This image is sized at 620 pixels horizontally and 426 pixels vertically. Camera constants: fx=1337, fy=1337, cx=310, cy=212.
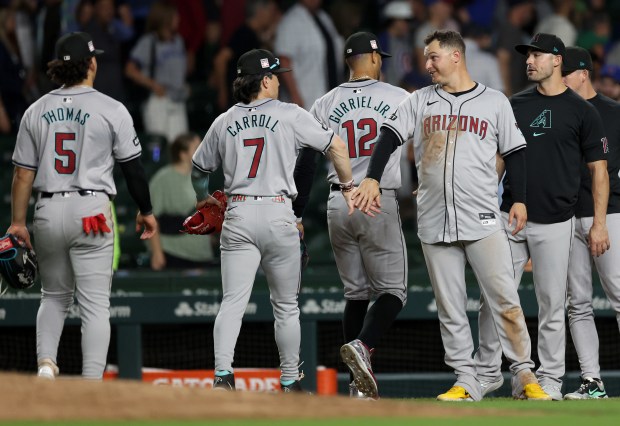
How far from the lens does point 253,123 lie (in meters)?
6.87

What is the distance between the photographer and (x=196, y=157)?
709cm

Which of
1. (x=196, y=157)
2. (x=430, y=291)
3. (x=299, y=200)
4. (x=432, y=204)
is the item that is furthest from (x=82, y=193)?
(x=430, y=291)

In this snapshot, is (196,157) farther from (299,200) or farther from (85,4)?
(85,4)

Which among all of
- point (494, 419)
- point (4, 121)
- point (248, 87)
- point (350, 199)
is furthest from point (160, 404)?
point (4, 121)

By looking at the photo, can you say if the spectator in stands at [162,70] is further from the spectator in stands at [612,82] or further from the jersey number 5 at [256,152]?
the jersey number 5 at [256,152]

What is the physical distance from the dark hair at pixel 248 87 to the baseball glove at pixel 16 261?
1.38 m

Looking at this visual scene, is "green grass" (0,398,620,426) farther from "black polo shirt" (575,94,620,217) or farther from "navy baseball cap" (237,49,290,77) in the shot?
"navy baseball cap" (237,49,290,77)

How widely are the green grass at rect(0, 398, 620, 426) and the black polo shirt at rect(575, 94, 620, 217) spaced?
1308 millimetres

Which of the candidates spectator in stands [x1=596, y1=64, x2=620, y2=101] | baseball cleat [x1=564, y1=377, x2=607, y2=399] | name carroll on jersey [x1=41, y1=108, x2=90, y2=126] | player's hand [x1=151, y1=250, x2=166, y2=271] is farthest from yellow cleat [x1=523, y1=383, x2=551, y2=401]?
player's hand [x1=151, y1=250, x2=166, y2=271]

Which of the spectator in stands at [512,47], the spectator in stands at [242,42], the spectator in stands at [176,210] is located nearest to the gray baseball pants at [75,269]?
the spectator in stands at [176,210]

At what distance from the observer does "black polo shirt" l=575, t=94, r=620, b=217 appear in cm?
733

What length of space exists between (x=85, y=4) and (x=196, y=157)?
5.26 meters

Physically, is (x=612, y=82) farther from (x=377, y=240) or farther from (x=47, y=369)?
(x=47, y=369)

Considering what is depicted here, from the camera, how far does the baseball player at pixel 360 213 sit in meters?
7.23
